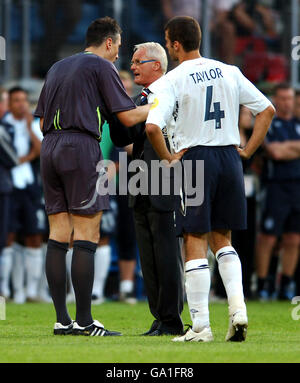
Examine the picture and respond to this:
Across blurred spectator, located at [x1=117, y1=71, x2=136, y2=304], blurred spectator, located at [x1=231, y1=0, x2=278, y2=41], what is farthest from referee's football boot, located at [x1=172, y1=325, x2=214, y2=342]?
blurred spectator, located at [x1=231, y1=0, x2=278, y2=41]

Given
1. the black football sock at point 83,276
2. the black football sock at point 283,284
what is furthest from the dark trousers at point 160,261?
the black football sock at point 283,284

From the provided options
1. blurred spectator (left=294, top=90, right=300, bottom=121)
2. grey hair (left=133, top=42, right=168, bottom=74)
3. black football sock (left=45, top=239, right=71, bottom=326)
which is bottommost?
black football sock (left=45, top=239, right=71, bottom=326)

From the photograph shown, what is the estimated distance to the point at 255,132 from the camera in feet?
23.6

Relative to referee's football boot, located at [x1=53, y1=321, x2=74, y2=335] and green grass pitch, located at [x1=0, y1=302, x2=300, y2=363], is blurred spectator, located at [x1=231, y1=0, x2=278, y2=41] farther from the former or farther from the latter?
referee's football boot, located at [x1=53, y1=321, x2=74, y2=335]

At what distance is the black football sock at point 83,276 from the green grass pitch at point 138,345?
0.24 meters

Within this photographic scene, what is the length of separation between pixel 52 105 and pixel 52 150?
0.33 meters

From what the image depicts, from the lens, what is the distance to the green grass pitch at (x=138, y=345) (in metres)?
5.86

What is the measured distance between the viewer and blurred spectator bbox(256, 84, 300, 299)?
13.0 meters

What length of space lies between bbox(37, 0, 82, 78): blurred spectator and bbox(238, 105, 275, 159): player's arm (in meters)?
8.33

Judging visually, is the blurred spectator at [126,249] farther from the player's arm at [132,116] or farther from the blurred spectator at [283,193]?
the player's arm at [132,116]
